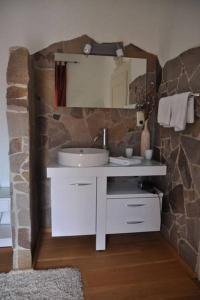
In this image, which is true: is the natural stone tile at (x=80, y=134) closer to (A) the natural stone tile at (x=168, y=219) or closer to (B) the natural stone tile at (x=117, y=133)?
(B) the natural stone tile at (x=117, y=133)

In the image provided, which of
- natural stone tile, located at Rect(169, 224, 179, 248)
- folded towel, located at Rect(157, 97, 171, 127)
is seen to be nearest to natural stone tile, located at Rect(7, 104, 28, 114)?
folded towel, located at Rect(157, 97, 171, 127)

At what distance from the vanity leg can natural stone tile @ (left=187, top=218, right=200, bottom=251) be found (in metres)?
0.73

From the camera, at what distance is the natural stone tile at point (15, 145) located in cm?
185

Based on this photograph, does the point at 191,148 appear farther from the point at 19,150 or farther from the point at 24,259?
the point at 24,259

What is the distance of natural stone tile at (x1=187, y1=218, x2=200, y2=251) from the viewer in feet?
6.07

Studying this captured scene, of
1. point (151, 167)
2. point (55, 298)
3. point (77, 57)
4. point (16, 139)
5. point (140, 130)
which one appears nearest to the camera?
point (55, 298)

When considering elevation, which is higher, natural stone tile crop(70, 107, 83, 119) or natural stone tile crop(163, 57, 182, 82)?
natural stone tile crop(163, 57, 182, 82)

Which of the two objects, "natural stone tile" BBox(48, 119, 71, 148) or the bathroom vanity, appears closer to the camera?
the bathroom vanity

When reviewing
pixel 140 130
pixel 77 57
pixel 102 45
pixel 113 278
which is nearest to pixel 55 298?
pixel 113 278

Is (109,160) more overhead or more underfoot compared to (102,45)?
more underfoot

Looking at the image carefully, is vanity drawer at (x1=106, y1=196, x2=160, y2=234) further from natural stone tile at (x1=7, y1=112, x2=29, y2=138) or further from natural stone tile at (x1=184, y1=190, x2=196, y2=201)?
natural stone tile at (x1=7, y1=112, x2=29, y2=138)

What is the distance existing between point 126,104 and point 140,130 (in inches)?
13.1

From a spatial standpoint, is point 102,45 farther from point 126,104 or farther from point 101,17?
point 126,104

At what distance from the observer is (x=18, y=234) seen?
1934 mm
